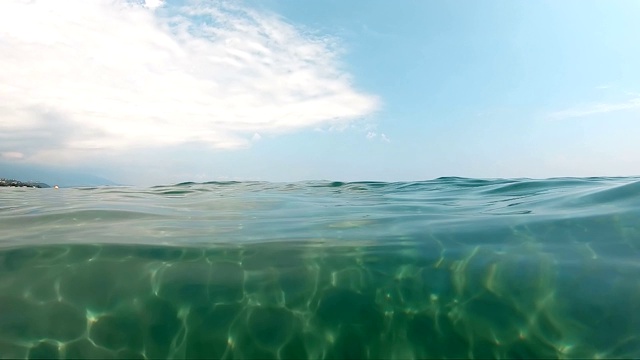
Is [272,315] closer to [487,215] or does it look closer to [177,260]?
[177,260]

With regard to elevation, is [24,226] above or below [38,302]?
above

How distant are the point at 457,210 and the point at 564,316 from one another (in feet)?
13.3

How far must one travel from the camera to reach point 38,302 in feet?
14.2

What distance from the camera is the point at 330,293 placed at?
14.2 feet

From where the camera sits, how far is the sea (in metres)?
3.87

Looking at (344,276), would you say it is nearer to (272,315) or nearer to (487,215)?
(272,315)

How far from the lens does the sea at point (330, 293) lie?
3.87 metres

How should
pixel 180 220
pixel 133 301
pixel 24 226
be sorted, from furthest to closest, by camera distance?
pixel 180 220
pixel 24 226
pixel 133 301

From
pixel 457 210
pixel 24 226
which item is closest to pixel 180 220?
pixel 24 226

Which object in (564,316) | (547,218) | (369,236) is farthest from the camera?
(547,218)

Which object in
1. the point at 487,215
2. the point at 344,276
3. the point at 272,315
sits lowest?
the point at 272,315

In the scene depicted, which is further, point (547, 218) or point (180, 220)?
point (180, 220)

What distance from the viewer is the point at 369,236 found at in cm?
557

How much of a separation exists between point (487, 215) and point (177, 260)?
15.4ft
